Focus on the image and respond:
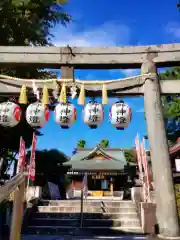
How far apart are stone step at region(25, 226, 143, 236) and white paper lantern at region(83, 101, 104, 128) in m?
5.83

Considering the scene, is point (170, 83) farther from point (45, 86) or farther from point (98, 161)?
point (98, 161)

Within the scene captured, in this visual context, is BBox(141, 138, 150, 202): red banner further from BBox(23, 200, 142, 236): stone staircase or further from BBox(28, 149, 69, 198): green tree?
BBox(28, 149, 69, 198): green tree

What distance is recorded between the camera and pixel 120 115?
602 centimetres

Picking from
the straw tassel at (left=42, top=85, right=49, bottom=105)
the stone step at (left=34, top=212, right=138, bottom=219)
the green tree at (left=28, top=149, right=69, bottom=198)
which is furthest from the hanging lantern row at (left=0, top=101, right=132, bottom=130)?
the green tree at (left=28, top=149, right=69, bottom=198)

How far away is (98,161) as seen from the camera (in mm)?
25750

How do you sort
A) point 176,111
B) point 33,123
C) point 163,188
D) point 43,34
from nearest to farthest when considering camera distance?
point 163,188 < point 33,123 < point 43,34 < point 176,111

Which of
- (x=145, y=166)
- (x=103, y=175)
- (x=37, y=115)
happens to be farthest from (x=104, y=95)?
(x=103, y=175)

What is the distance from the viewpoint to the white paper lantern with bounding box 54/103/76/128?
5965 mm

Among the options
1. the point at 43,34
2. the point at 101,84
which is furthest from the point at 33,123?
the point at 43,34

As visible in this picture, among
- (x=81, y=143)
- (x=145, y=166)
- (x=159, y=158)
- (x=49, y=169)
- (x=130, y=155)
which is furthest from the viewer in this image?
(x=81, y=143)

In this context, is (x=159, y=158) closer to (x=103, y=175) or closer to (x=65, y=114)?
(x=65, y=114)

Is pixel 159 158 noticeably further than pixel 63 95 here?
No

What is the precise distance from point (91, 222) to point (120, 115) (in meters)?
6.88

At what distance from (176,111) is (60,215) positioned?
45.0ft
